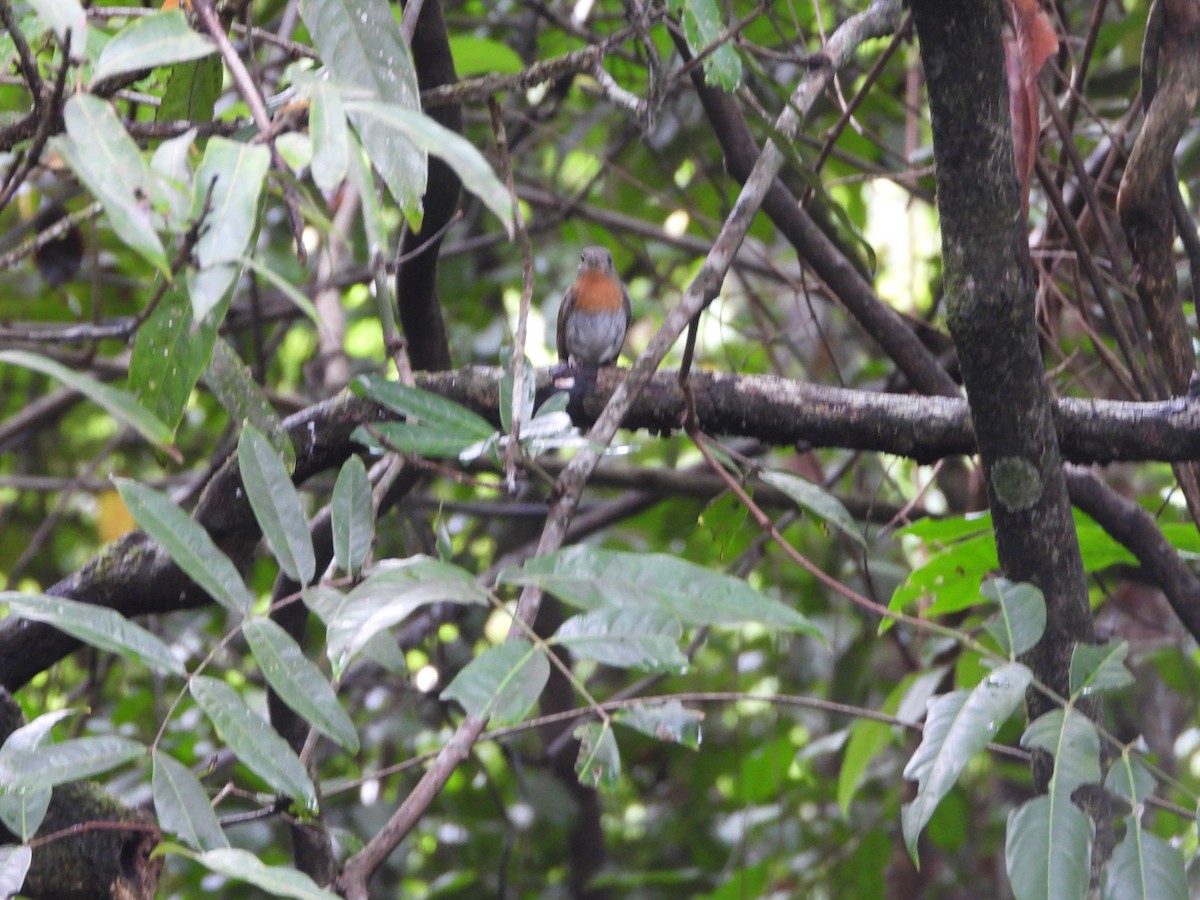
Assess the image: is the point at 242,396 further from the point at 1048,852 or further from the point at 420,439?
the point at 1048,852

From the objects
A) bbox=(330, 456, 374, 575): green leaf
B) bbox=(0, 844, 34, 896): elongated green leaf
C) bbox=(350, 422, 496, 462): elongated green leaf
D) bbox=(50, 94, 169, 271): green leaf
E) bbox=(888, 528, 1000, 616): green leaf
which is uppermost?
bbox=(50, 94, 169, 271): green leaf

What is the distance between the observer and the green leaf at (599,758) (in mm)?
1209

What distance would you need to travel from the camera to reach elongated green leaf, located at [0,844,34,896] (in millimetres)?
1230

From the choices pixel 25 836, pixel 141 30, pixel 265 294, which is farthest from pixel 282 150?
pixel 265 294

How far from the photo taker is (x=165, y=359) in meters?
1.50

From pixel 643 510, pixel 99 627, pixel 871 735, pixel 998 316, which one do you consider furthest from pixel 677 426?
pixel 643 510

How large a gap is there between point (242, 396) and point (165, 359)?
13 centimetres

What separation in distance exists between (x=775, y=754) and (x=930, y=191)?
5.46 ft

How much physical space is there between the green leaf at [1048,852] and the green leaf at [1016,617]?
0.17m

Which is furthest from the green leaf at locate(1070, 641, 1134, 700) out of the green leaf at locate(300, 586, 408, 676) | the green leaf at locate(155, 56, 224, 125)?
the green leaf at locate(155, 56, 224, 125)

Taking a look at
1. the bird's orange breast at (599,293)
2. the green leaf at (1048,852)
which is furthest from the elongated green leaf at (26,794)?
the bird's orange breast at (599,293)

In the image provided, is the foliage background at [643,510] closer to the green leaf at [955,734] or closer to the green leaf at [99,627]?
the green leaf at [955,734]

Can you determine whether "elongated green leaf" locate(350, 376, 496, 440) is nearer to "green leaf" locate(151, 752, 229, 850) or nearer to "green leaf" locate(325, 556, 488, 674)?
"green leaf" locate(325, 556, 488, 674)

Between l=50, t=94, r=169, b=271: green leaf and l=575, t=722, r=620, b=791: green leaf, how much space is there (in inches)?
23.4
